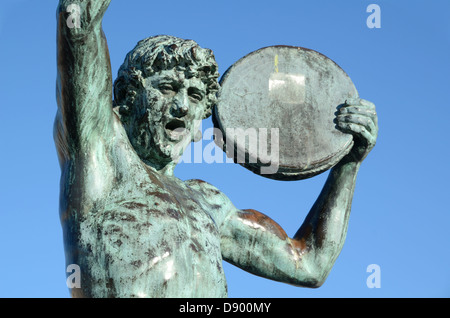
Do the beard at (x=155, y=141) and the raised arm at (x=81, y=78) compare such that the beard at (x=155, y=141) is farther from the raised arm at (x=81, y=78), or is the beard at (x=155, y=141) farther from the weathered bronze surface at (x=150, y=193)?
the raised arm at (x=81, y=78)

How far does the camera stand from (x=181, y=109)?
8547 millimetres

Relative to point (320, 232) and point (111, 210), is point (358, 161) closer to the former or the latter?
point (320, 232)

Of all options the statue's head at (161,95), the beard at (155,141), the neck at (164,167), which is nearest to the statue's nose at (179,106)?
the statue's head at (161,95)

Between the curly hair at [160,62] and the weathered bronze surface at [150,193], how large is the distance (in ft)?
0.04

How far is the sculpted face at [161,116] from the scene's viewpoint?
28.1 ft

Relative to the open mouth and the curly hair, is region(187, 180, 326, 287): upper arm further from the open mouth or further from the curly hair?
the curly hair

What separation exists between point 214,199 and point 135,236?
52.1 inches

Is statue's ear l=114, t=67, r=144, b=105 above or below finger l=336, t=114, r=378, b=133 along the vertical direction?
above

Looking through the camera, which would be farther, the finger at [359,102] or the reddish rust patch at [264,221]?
the finger at [359,102]

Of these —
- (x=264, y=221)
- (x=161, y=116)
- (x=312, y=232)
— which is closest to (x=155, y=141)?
(x=161, y=116)

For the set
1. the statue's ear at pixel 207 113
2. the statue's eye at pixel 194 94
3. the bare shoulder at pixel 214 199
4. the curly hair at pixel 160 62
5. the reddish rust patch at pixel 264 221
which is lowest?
the reddish rust patch at pixel 264 221

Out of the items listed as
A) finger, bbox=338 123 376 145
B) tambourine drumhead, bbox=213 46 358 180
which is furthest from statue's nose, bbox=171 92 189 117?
finger, bbox=338 123 376 145

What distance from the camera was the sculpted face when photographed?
337 inches

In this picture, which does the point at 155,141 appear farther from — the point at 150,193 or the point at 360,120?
the point at 360,120
